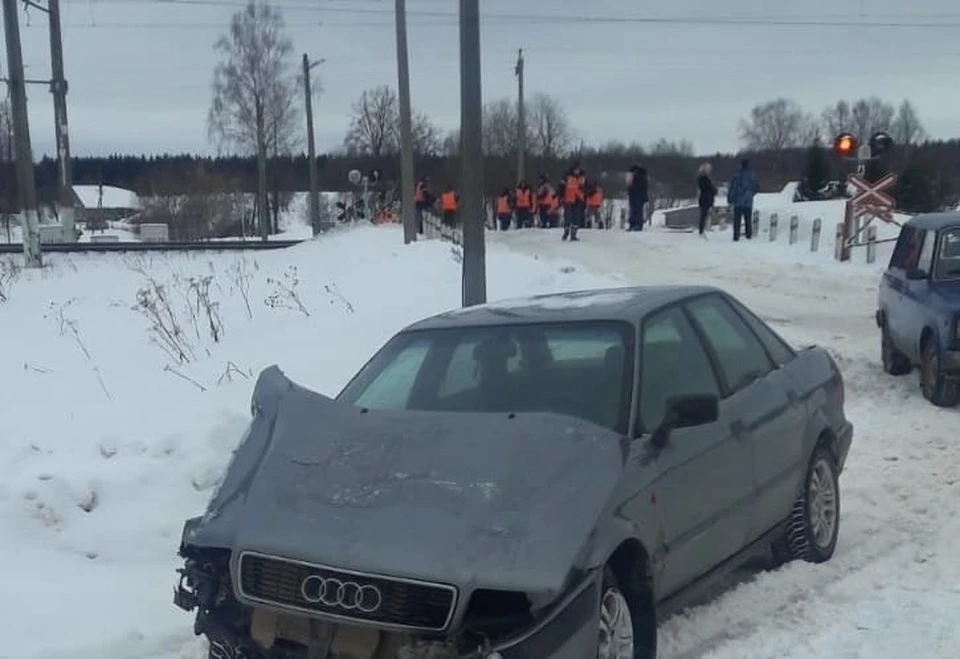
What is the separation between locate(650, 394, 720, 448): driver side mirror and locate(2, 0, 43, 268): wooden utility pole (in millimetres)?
26517

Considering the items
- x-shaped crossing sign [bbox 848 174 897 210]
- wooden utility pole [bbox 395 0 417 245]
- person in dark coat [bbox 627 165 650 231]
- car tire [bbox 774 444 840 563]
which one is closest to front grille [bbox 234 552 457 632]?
car tire [bbox 774 444 840 563]

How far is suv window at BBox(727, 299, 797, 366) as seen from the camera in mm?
6984

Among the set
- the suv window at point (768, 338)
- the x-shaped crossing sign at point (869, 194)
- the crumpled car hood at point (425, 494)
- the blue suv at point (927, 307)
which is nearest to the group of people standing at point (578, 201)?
the x-shaped crossing sign at point (869, 194)

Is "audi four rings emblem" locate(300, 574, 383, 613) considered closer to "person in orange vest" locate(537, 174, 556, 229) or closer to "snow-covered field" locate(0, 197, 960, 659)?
"snow-covered field" locate(0, 197, 960, 659)

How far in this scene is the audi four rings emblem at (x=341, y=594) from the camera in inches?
173

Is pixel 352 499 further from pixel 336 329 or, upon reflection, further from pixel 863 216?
pixel 863 216

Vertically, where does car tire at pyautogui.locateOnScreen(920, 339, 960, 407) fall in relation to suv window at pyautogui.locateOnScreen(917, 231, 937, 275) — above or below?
below

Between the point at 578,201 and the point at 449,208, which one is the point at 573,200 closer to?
the point at 578,201

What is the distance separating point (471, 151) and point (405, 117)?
14.2 metres

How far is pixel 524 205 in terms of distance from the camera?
37.7 m

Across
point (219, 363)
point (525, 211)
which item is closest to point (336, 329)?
point (219, 363)

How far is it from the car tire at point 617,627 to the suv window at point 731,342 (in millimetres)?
1621

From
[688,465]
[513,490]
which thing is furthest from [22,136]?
[513,490]

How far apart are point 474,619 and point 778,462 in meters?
2.62
